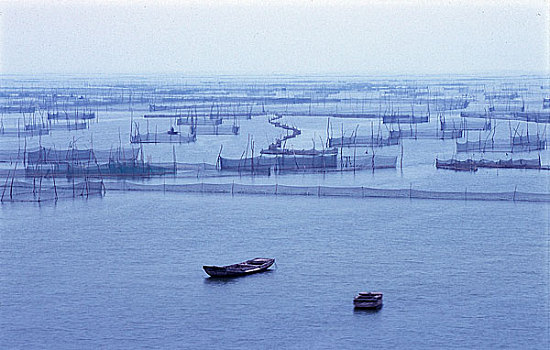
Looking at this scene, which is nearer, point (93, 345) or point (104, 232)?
point (93, 345)

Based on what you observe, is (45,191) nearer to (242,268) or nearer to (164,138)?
(242,268)

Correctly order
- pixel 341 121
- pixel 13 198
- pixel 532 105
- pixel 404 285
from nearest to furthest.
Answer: pixel 404 285
pixel 13 198
pixel 341 121
pixel 532 105

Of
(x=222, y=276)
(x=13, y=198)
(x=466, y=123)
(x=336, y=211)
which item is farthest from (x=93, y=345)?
(x=466, y=123)

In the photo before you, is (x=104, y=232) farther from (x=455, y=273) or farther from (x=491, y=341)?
(x=491, y=341)

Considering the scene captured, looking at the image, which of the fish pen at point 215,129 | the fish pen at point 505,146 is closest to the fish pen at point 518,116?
the fish pen at point 505,146

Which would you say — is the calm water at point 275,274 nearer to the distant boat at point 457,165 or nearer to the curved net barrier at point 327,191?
the curved net barrier at point 327,191

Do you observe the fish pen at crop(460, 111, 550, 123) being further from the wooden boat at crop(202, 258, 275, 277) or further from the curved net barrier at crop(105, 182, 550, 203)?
the wooden boat at crop(202, 258, 275, 277)

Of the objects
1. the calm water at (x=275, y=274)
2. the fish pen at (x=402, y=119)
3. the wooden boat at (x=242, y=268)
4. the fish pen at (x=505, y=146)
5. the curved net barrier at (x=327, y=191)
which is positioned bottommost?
the calm water at (x=275, y=274)
